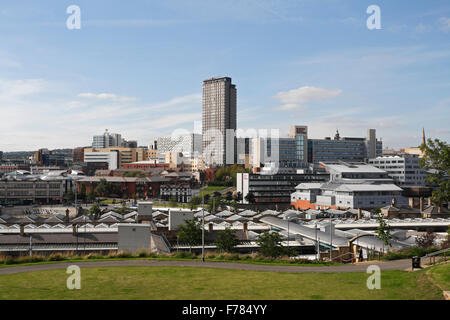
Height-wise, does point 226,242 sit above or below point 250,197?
above

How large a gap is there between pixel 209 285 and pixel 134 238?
17690 millimetres

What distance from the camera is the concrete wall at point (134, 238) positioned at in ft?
114

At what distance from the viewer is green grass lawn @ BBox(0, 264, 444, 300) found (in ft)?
55.3

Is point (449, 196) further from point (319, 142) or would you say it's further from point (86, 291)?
point (319, 142)

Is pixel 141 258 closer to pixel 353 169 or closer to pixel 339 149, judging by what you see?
pixel 353 169

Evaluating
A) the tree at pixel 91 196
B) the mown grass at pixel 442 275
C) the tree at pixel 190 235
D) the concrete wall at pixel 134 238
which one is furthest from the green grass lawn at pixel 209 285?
the tree at pixel 91 196

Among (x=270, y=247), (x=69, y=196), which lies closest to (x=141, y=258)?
(x=270, y=247)

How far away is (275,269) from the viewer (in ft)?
77.3

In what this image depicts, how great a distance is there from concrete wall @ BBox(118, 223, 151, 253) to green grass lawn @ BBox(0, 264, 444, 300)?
1190 centimetres

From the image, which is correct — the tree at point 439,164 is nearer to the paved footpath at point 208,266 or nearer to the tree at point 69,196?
the paved footpath at point 208,266

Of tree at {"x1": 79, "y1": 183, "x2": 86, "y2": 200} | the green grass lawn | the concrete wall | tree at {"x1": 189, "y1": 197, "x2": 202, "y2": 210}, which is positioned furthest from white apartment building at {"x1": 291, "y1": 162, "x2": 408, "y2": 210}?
the green grass lawn

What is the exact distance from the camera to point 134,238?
115ft

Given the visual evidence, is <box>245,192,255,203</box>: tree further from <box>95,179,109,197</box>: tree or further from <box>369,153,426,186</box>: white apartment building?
<box>369,153,426,186</box>: white apartment building
